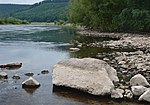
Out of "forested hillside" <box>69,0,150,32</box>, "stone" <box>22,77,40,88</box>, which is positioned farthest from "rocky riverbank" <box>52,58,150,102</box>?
"forested hillside" <box>69,0,150,32</box>

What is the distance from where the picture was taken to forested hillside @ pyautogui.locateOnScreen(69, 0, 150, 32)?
5631cm

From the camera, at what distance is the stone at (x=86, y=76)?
17.1 metres

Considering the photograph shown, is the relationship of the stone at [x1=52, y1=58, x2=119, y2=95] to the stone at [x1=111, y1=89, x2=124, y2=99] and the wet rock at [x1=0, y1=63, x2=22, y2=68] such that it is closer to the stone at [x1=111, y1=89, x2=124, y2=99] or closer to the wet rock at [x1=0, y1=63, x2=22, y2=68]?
the stone at [x1=111, y1=89, x2=124, y2=99]

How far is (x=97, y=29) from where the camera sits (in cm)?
8175

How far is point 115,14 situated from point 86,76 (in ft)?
169

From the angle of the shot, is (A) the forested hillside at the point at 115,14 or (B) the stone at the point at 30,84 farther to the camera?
(A) the forested hillside at the point at 115,14

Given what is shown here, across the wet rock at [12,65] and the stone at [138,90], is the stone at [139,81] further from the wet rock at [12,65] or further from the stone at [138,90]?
the wet rock at [12,65]

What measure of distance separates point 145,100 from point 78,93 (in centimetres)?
379

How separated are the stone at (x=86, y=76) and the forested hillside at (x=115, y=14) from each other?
37.9 metres

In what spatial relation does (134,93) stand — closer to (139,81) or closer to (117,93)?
(117,93)

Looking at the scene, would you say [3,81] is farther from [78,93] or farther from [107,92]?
[107,92]

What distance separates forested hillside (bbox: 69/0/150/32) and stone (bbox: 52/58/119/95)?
124 ft

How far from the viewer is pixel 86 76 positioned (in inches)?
704

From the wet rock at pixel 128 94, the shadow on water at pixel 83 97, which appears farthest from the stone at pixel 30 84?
the wet rock at pixel 128 94
